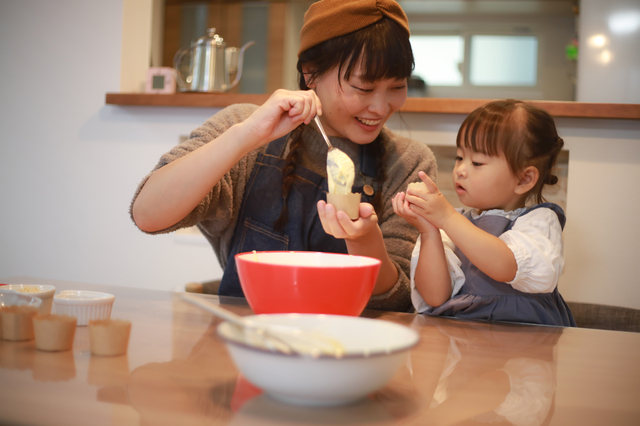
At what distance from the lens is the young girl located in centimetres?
102

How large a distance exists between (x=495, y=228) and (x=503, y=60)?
3.73m

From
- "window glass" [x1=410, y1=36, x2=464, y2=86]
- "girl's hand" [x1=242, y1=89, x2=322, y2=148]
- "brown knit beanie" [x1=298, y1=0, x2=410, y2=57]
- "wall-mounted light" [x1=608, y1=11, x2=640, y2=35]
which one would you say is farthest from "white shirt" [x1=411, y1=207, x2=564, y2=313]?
"window glass" [x1=410, y1=36, x2=464, y2=86]

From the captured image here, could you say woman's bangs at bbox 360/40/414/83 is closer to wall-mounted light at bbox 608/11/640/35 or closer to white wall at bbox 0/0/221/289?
white wall at bbox 0/0/221/289

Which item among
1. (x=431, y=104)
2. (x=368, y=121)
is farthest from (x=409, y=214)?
(x=431, y=104)

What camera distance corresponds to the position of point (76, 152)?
99.0 inches

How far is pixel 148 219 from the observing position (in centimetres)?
110

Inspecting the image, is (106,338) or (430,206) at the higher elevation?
(430,206)

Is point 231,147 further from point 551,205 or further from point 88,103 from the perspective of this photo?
point 88,103

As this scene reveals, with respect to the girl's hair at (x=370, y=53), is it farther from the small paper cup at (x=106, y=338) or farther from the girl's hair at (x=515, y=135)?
the small paper cup at (x=106, y=338)

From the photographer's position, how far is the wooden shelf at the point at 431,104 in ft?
6.21

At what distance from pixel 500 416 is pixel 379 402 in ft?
0.35

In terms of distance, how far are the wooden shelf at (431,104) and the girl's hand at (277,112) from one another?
98 cm

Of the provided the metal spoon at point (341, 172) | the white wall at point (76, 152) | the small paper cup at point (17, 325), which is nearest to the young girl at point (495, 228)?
the metal spoon at point (341, 172)

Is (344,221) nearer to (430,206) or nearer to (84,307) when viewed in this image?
(430,206)
